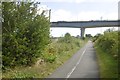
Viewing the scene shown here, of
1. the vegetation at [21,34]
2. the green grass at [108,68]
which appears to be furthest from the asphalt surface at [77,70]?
the vegetation at [21,34]

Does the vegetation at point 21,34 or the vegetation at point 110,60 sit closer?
the vegetation at point 110,60

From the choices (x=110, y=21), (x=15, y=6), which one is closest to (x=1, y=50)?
(x=15, y=6)

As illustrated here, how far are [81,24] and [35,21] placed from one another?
270ft

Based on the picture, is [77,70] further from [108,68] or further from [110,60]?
[110,60]

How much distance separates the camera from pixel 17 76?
1775 centimetres

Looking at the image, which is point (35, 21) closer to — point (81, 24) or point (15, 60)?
point (15, 60)

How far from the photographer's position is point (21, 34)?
2183 cm

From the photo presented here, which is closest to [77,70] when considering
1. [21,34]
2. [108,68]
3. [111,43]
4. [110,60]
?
[108,68]

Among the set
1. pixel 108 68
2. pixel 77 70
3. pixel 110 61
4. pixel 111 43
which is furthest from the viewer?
pixel 111 43

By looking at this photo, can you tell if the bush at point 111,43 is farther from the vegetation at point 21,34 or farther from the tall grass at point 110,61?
the vegetation at point 21,34

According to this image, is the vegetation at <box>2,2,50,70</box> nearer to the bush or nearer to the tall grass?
the tall grass

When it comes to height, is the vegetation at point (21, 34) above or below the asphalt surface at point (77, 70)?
above

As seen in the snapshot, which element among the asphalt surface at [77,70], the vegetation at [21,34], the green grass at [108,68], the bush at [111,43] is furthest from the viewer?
the bush at [111,43]

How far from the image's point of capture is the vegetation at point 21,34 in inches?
820
